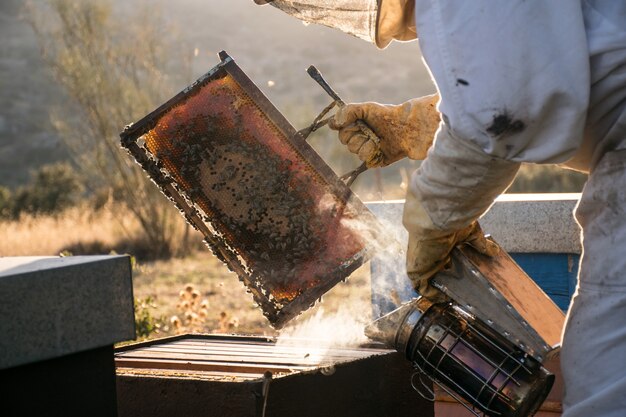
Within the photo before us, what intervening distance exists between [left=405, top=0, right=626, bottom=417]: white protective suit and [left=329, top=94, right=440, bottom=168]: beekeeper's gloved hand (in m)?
0.63

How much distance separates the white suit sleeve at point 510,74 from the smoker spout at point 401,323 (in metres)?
0.64

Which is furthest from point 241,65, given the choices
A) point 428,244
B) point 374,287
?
point 428,244

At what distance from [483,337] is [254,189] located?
1061 millimetres

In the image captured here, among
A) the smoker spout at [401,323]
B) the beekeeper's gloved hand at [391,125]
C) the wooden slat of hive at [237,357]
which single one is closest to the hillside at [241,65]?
the wooden slat of hive at [237,357]

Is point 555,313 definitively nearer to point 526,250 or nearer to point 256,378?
point 256,378

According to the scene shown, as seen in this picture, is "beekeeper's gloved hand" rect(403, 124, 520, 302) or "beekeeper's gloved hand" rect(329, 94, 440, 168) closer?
"beekeeper's gloved hand" rect(403, 124, 520, 302)

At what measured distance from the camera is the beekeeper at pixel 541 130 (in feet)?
6.23

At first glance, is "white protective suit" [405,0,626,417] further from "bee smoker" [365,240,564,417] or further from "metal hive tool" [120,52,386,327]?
"metal hive tool" [120,52,386,327]

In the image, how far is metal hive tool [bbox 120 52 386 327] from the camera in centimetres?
292

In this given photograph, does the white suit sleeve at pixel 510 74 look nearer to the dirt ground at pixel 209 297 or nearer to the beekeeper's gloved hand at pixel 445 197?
the beekeeper's gloved hand at pixel 445 197

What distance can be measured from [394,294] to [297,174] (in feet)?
3.90

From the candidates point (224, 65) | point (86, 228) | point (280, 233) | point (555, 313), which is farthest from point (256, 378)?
point (86, 228)

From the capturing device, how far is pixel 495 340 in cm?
234

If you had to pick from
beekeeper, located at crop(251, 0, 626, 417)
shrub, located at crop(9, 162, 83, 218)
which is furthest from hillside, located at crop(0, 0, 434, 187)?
beekeeper, located at crop(251, 0, 626, 417)
